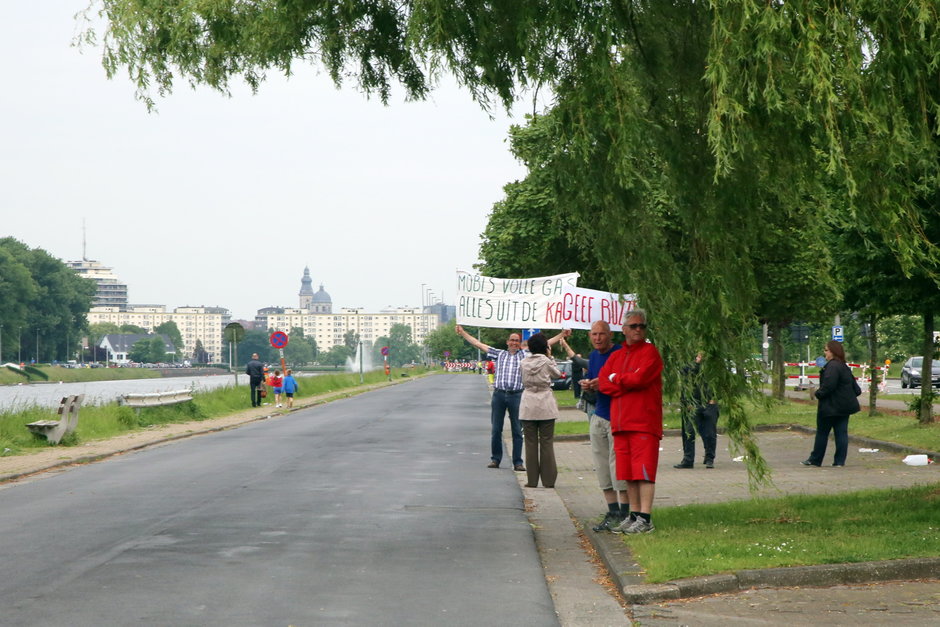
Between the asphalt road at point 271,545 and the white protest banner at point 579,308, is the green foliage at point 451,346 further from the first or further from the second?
the white protest banner at point 579,308

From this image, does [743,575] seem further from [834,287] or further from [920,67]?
[920,67]

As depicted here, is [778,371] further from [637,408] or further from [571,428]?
[637,408]

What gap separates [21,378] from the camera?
370 ft

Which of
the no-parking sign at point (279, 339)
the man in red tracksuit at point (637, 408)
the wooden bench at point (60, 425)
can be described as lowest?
the wooden bench at point (60, 425)

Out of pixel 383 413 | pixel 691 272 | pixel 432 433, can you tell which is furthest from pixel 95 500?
pixel 383 413

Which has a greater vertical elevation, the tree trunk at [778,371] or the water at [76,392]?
the tree trunk at [778,371]

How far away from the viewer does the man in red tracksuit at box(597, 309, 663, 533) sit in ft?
30.6

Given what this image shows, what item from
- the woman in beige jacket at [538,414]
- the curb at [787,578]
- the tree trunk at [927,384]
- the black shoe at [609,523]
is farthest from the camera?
the tree trunk at [927,384]

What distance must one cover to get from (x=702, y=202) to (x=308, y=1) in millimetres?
3316

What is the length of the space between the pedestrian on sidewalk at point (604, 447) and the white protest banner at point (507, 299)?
3230 mm

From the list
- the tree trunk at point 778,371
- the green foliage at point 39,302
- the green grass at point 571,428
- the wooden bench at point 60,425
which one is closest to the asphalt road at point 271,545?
the wooden bench at point 60,425

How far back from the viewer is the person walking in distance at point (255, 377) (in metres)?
38.5

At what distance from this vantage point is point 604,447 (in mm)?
10227

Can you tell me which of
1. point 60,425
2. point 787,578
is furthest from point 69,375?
point 787,578
